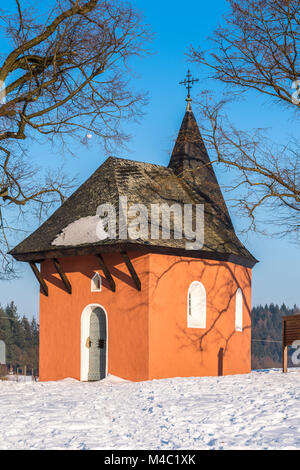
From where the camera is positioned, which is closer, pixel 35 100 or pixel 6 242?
pixel 35 100

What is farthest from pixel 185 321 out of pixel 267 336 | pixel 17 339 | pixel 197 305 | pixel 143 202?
pixel 267 336

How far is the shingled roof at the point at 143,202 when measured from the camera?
59.9 feet

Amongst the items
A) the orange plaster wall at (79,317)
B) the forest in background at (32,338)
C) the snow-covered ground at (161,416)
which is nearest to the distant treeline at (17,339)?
the forest in background at (32,338)

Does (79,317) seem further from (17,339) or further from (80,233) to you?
(17,339)

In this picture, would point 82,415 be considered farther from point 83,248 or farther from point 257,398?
point 83,248

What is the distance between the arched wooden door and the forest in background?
175 feet

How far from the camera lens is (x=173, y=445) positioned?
8375 millimetres

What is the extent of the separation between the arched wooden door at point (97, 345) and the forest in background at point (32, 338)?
53.5 m

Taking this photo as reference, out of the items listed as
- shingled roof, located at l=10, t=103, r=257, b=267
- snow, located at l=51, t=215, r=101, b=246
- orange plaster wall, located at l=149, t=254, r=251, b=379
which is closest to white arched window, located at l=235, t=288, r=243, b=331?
orange plaster wall, located at l=149, t=254, r=251, b=379

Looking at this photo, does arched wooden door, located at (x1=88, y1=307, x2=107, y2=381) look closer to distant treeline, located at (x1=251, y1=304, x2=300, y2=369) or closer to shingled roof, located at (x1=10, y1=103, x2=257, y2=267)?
shingled roof, located at (x1=10, y1=103, x2=257, y2=267)

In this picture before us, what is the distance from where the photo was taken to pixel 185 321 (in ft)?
60.3

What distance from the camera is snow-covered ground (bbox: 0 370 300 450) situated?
8602mm

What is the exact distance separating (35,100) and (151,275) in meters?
5.73
